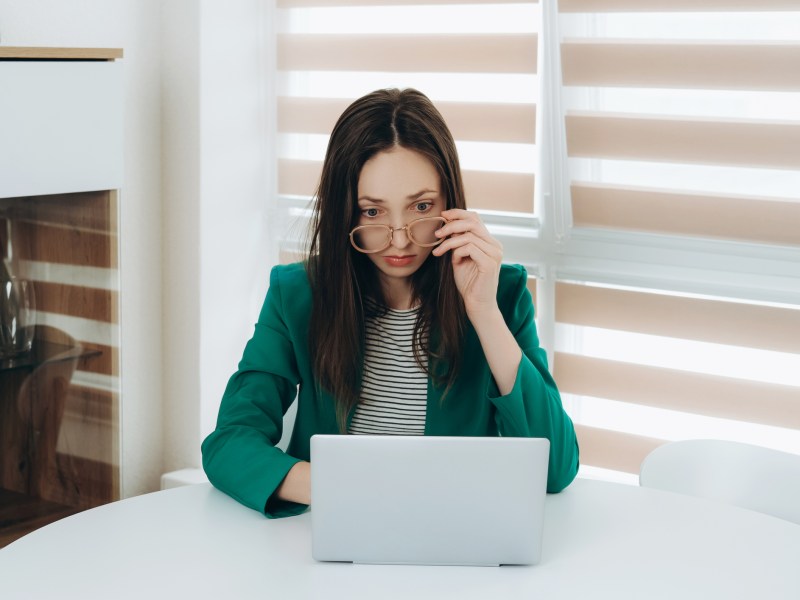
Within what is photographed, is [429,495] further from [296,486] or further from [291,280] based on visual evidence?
[291,280]


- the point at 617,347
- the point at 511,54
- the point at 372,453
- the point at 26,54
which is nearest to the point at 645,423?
the point at 617,347

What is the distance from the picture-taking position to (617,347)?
2.95 metres

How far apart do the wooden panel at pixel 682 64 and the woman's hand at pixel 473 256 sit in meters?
1.19

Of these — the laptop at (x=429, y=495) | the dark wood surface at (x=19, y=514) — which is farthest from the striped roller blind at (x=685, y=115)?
the dark wood surface at (x=19, y=514)

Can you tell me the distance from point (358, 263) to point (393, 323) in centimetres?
14

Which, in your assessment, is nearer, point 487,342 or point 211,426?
point 487,342

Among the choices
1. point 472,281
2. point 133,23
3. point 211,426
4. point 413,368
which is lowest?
point 211,426

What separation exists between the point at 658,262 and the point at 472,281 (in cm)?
119

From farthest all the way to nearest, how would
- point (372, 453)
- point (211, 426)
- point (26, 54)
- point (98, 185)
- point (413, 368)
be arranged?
point (211, 426) → point (98, 185) → point (26, 54) → point (413, 368) → point (372, 453)

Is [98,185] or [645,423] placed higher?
[98,185]

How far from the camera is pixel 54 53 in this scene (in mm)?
2336

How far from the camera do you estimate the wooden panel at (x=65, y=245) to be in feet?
7.84

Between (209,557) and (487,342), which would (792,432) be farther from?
(209,557)

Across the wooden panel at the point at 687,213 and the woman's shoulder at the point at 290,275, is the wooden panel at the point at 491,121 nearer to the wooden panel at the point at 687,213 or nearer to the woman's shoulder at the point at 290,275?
the wooden panel at the point at 687,213
